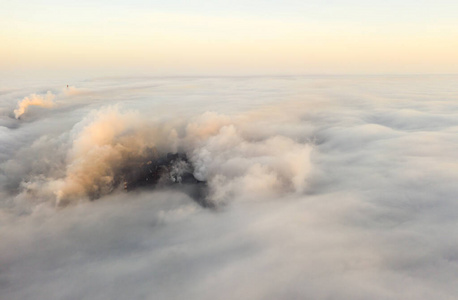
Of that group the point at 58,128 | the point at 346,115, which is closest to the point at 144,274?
the point at 58,128

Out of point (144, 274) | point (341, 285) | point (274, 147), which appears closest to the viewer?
point (341, 285)

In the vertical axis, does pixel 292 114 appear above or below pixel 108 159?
above

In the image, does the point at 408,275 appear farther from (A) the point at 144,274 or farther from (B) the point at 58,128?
(B) the point at 58,128

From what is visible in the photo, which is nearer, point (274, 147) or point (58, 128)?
point (274, 147)

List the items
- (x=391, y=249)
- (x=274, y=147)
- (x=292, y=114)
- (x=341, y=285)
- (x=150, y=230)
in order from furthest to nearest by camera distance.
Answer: (x=292, y=114) < (x=274, y=147) < (x=150, y=230) < (x=391, y=249) < (x=341, y=285)

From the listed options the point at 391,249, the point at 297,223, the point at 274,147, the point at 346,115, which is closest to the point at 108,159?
the point at 274,147

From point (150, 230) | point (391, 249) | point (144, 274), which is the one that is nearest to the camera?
point (391, 249)

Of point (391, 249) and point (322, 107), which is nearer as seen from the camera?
point (391, 249)

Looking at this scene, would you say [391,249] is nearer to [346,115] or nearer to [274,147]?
[274,147]

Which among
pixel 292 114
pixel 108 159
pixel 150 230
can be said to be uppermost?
pixel 292 114
